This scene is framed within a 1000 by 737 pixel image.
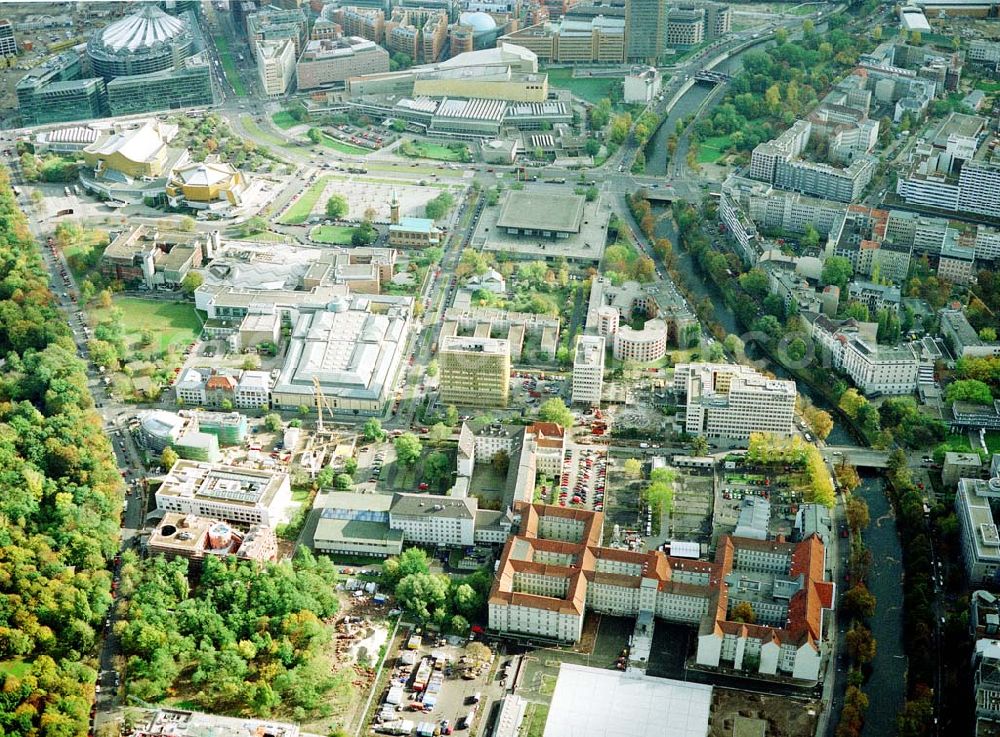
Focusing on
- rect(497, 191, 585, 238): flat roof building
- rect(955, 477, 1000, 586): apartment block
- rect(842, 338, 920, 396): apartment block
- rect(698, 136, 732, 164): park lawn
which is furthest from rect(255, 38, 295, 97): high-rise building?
rect(955, 477, 1000, 586): apartment block

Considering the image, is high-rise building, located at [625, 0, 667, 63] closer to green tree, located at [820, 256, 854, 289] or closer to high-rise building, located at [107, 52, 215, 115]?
high-rise building, located at [107, 52, 215, 115]

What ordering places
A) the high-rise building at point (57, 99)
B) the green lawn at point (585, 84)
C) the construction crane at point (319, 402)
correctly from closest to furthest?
the construction crane at point (319, 402), the high-rise building at point (57, 99), the green lawn at point (585, 84)

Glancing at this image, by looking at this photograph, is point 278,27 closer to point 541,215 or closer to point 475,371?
point 541,215

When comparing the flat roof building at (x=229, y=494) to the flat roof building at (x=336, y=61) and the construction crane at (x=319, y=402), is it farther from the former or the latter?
the flat roof building at (x=336, y=61)

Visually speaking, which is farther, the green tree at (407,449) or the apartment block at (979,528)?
the green tree at (407,449)

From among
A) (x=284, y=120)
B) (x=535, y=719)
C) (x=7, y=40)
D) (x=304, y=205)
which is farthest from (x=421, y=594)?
(x=7, y=40)

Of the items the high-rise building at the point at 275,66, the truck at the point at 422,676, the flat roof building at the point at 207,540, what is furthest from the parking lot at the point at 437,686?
the high-rise building at the point at 275,66

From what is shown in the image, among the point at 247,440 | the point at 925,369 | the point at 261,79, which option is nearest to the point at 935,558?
the point at 925,369
